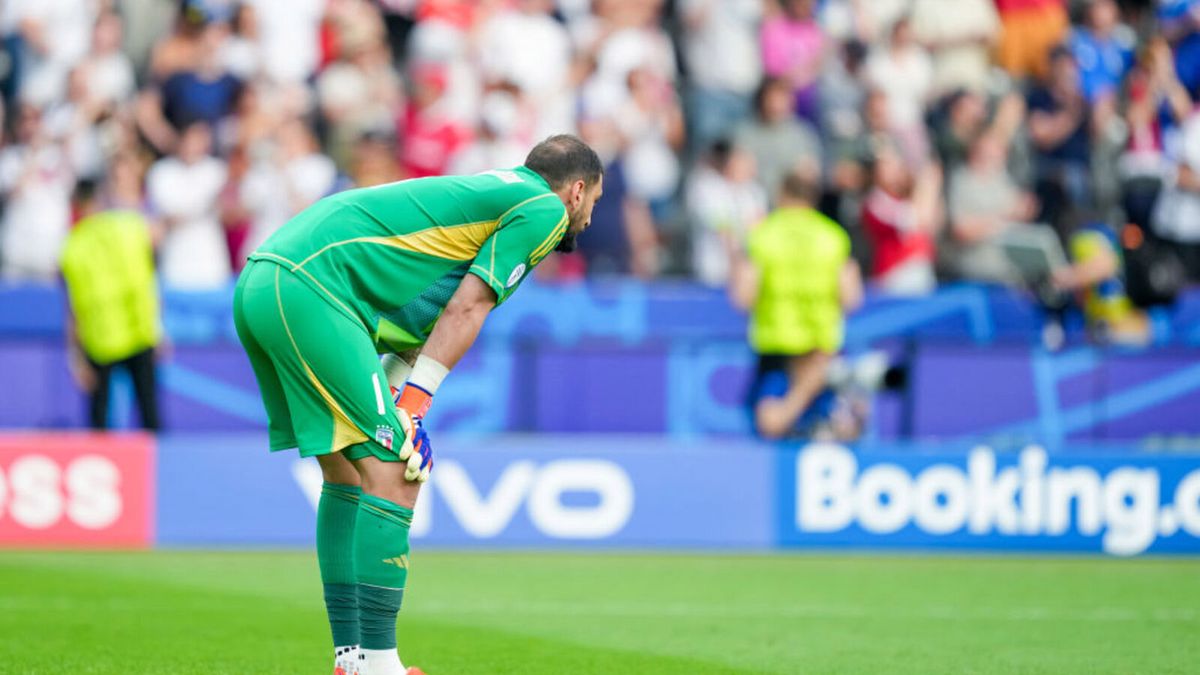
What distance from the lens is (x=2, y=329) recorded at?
13586 mm

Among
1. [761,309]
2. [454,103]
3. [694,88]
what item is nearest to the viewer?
[761,309]

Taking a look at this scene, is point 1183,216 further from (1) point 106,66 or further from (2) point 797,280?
(1) point 106,66

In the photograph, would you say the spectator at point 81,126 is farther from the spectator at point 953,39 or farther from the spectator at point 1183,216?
the spectator at point 1183,216

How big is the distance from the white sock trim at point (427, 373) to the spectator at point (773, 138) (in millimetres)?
9294

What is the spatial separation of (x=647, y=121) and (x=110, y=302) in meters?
4.81

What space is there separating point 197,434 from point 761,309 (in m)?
4.45

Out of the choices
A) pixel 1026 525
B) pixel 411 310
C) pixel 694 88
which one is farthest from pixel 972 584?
pixel 694 88

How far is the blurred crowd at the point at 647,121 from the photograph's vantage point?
46.3 feet

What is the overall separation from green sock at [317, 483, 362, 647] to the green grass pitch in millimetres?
779

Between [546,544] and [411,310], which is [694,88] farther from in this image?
[411,310]

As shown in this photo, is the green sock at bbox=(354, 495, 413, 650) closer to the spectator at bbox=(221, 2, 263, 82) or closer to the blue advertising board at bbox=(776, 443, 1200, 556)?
the blue advertising board at bbox=(776, 443, 1200, 556)

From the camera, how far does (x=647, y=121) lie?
14922 millimetres

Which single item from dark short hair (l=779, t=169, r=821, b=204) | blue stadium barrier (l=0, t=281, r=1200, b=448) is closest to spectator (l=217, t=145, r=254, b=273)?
blue stadium barrier (l=0, t=281, r=1200, b=448)

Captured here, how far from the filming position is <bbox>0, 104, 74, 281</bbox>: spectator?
14.1 metres
